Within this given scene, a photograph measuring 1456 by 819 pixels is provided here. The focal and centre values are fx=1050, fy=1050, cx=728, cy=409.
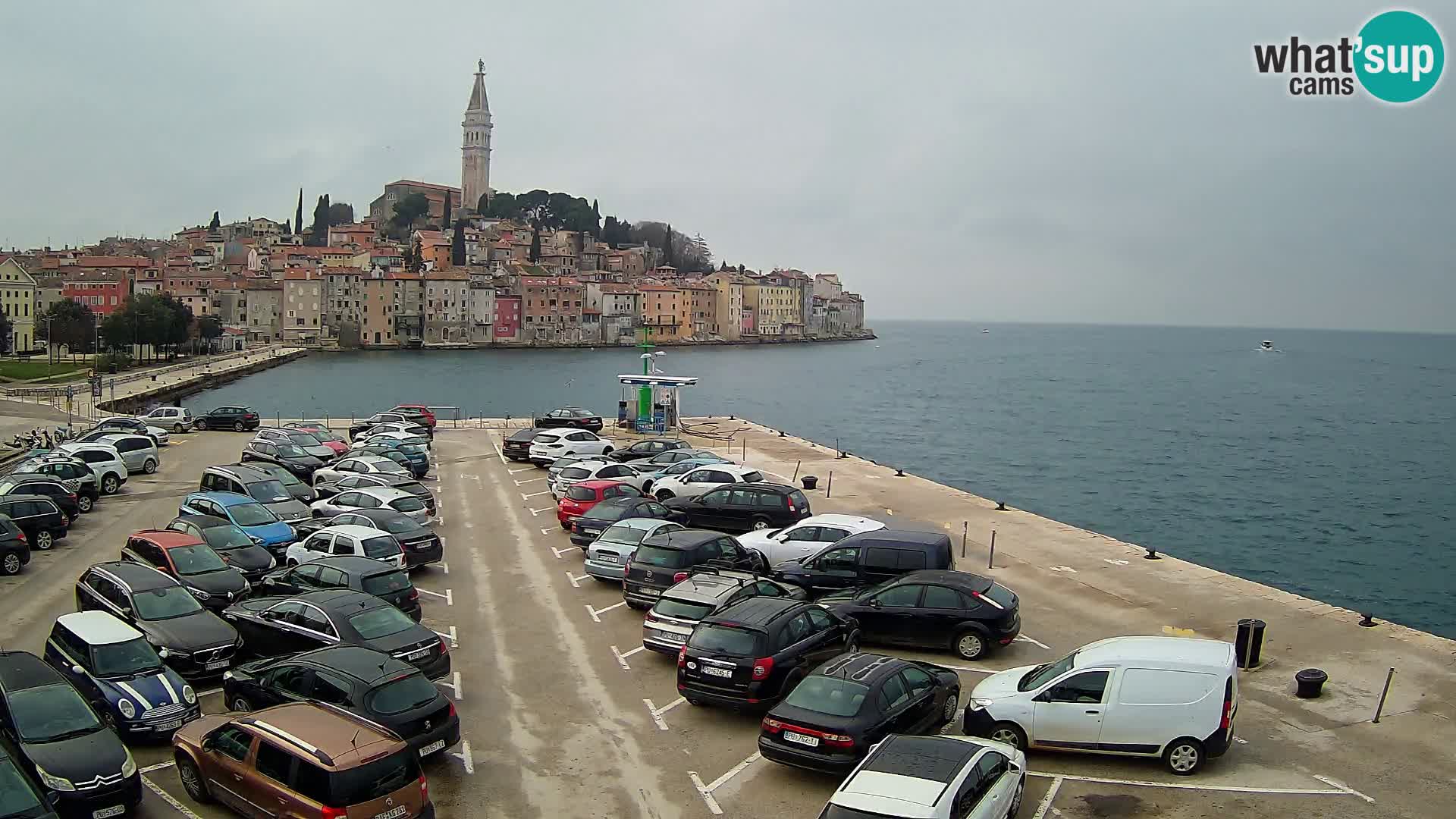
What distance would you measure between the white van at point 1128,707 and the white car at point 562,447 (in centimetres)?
2012

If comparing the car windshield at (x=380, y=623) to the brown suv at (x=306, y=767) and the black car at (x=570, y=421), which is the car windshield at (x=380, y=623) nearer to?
the brown suv at (x=306, y=767)

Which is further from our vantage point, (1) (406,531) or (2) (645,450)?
(2) (645,450)

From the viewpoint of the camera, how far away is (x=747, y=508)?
19.7 m

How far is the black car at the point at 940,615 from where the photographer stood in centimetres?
1255

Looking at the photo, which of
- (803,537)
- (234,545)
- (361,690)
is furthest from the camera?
(803,537)

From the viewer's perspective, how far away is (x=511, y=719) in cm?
1085

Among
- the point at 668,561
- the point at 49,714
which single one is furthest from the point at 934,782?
the point at 668,561

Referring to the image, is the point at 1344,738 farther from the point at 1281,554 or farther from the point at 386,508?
the point at 1281,554

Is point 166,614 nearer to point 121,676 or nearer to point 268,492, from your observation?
point 121,676

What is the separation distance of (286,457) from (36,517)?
861cm

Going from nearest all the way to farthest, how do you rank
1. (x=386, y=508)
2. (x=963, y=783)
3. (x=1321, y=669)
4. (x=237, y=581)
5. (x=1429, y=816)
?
(x=963, y=783) → (x=1429, y=816) → (x=1321, y=669) → (x=237, y=581) → (x=386, y=508)

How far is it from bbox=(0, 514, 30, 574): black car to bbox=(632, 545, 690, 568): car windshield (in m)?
10.0

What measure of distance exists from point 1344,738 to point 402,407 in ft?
115

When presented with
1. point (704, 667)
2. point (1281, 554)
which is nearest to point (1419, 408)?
point (1281, 554)
